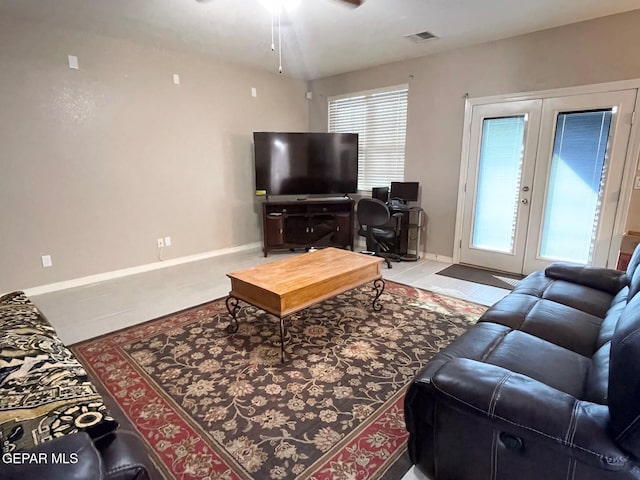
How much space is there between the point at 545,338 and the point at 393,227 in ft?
10.3

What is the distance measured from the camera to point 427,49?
4324 mm

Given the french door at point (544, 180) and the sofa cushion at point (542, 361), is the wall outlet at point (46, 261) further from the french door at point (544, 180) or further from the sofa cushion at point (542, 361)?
the french door at point (544, 180)

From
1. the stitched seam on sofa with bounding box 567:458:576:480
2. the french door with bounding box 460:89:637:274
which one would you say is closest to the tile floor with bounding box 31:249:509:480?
the french door with bounding box 460:89:637:274

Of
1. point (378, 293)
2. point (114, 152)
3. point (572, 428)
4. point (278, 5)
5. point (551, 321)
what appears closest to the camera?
point (572, 428)

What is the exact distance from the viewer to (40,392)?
47.9 inches

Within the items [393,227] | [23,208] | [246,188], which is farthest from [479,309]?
[23,208]

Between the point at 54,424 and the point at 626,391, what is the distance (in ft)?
5.45

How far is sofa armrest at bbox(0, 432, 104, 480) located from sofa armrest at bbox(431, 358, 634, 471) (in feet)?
3.60

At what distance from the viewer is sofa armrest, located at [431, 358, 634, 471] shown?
101 centimetres

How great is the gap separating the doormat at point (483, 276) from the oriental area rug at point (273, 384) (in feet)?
2.85

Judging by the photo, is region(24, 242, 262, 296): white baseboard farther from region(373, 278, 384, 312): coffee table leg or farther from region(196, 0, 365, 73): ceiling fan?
region(196, 0, 365, 73): ceiling fan

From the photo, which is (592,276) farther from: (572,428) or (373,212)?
(373,212)

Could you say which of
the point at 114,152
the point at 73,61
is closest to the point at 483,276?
the point at 114,152

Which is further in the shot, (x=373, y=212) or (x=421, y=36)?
(x=373, y=212)
